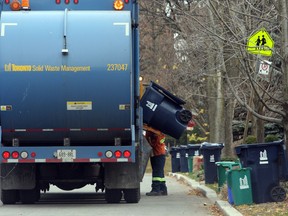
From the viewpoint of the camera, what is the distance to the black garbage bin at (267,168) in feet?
39.9

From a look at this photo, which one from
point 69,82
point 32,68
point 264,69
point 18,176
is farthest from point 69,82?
point 264,69

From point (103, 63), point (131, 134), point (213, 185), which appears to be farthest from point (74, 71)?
point (213, 185)

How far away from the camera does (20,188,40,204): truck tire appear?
14302 mm

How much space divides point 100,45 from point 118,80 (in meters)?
0.67

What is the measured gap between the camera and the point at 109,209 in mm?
13328

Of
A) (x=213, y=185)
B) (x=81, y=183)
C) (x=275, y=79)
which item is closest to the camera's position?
(x=81, y=183)

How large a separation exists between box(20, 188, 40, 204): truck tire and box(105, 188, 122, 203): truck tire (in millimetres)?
1361

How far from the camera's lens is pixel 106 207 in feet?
45.2

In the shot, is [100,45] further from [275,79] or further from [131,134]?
[275,79]

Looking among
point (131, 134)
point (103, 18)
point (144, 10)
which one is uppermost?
point (144, 10)

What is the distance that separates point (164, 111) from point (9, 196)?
3433mm

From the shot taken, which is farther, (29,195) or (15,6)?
(29,195)

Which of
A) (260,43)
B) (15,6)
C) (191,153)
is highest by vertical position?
(15,6)

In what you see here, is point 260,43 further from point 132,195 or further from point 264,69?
point 132,195
